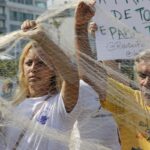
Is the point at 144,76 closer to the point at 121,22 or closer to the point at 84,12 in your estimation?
the point at 121,22

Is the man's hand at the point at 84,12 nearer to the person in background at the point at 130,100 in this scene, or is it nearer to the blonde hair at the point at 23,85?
the person in background at the point at 130,100

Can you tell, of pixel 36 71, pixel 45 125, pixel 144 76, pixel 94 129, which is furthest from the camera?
pixel 144 76

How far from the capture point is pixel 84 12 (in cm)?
309

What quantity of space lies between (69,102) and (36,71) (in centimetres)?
24

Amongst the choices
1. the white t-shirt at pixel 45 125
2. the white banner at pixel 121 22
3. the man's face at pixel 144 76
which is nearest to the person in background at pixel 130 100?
the man's face at pixel 144 76

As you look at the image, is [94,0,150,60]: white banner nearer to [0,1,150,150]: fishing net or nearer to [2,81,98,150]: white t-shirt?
[0,1,150,150]: fishing net

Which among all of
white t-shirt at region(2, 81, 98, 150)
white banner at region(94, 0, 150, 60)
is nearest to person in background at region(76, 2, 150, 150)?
white banner at region(94, 0, 150, 60)

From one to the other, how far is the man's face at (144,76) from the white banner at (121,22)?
91mm

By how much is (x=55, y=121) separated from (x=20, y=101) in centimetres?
25

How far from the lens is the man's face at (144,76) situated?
314 centimetres

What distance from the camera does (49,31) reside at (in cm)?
275

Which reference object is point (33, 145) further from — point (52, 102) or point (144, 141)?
point (144, 141)

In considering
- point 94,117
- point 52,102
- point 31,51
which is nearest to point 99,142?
point 94,117

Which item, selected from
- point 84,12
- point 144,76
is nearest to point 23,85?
point 84,12
